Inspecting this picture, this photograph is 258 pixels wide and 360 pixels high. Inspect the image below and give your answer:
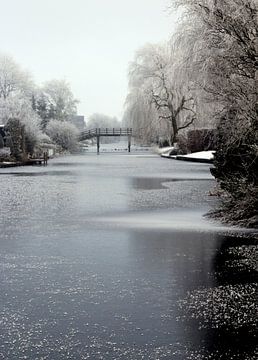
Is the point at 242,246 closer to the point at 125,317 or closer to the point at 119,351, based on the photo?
the point at 125,317

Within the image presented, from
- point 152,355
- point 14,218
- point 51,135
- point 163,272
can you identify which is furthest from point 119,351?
point 51,135

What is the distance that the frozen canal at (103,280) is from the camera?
4.27 m

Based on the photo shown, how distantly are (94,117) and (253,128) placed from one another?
181m

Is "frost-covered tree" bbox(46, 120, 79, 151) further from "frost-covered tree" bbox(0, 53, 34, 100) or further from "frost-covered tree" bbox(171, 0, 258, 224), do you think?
"frost-covered tree" bbox(171, 0, 258, 224)

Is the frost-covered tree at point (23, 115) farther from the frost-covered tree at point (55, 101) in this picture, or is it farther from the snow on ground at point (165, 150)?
the frost-covered tree at point (55, 101)

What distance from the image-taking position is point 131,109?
216 ft

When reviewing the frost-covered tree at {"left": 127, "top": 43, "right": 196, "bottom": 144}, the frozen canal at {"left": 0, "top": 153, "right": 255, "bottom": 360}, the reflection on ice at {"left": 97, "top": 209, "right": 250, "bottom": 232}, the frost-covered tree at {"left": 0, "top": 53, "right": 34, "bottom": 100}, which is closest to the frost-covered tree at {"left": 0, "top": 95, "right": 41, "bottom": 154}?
the frost-covered tree at {"left": 0, "top": 53, "right": 34, "bottom": 100}

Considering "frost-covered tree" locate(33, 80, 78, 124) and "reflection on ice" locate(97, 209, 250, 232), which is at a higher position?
"frost-covered tree" locate(33, 80, 78, 124)

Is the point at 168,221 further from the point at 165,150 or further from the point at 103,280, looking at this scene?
the point at 165,150

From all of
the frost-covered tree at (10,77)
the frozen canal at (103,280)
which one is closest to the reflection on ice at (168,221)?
the frozen canal at (103,280)

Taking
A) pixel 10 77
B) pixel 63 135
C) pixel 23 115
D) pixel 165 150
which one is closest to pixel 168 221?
pixel 23 115

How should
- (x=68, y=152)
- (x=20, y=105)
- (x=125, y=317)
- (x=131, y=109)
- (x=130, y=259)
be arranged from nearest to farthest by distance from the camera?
(x=125, y=317) → (x=130, y=259) → (x=131, y=109) → (x=20, y=105) → (x=68, y=152)

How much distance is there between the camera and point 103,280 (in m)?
6.36

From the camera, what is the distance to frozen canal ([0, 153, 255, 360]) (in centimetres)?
427
